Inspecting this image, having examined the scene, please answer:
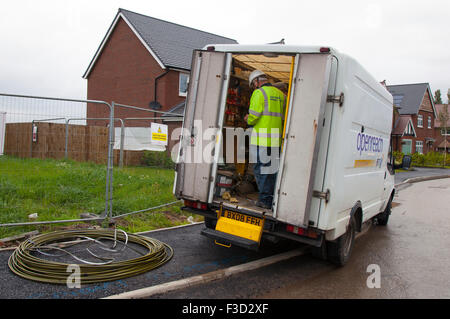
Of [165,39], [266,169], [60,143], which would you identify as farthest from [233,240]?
[165,39]

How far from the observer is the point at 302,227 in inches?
175

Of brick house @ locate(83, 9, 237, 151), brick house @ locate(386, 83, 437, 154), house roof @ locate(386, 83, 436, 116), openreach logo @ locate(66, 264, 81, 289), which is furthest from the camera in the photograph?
house roof @ locate(386, 83, 436, 116)

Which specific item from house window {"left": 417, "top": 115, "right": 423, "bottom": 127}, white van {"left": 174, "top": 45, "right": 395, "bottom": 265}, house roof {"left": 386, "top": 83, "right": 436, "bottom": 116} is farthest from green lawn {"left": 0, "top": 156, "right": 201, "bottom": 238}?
house window {"left": 417, "top": 115, "right": 423, "bottom": 127}

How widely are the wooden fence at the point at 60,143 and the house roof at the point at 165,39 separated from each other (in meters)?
13.5

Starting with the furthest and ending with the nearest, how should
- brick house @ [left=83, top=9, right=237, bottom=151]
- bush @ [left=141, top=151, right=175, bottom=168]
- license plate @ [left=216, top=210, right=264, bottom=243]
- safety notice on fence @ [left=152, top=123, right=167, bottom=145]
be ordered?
brick house @ [left=83, top=9, right=237, bottom=151] → bush @ [left=141, top=151, right=175, bottom=168] → safety notice on fence @ [left=152, top=123, right=167, bottom=145] → license plate @ [left=216, top=210, right=264, bottom=243]

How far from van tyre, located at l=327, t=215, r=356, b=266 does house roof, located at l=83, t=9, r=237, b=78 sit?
659 inches

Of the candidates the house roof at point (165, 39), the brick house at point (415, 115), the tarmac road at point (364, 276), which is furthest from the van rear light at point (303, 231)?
the brick house at point (415, 115)

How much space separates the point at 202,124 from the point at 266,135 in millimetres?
930

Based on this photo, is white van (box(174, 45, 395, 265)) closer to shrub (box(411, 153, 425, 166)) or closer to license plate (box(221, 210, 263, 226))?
license plate (box(221, 210, 263, 226))

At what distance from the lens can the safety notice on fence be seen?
7.38 meters

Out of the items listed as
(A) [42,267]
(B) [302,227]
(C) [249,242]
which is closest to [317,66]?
(B) [302,227]

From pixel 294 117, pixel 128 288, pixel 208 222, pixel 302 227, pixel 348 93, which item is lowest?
pixel 128 288

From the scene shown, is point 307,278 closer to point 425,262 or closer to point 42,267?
point 425,262

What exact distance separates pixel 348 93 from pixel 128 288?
3380 mm
